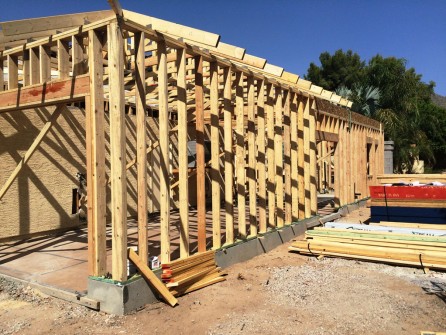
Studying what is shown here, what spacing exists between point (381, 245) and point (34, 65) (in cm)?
643

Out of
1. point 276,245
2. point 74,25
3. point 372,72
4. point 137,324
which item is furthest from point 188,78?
point 372,72

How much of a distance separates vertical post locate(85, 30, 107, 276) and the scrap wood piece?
372 millimetres

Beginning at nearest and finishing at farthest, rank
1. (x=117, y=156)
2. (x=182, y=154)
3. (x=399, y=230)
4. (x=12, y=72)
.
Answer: (x=117, y=156)
(x=182, y=154)
(x=12, y=72)
(x=399, y=230)

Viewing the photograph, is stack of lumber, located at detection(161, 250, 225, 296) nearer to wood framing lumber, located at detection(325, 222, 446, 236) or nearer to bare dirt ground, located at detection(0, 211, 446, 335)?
bare dirt ground, located at detection(0, 211, 446, 335)

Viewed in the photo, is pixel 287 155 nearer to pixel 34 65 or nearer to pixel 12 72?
pixel 34 65

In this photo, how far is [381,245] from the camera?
695cm

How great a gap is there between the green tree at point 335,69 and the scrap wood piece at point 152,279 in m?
33.5

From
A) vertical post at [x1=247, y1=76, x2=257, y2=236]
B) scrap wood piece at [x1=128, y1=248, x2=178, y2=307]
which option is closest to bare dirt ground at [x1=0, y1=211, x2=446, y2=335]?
scrap wood piece at [x1=128, y1=248, x2=178, y2=307]

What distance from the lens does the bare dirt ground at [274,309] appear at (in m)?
4.11

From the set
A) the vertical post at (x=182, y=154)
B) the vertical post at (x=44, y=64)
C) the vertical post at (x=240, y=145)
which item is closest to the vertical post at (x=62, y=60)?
the vertical post at (x=44, y=64)

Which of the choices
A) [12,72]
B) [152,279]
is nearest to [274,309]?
[152,279]

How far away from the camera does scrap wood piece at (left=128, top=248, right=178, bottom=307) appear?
467 centimetres

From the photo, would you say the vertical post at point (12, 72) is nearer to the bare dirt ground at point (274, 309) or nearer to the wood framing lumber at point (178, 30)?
the wood framing lumber at point (178, 30)

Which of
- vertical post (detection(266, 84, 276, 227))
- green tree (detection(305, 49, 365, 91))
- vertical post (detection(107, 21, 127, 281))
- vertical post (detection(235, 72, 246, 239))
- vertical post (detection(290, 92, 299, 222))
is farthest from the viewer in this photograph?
green tree (detection(305, 49, 365, 91))
